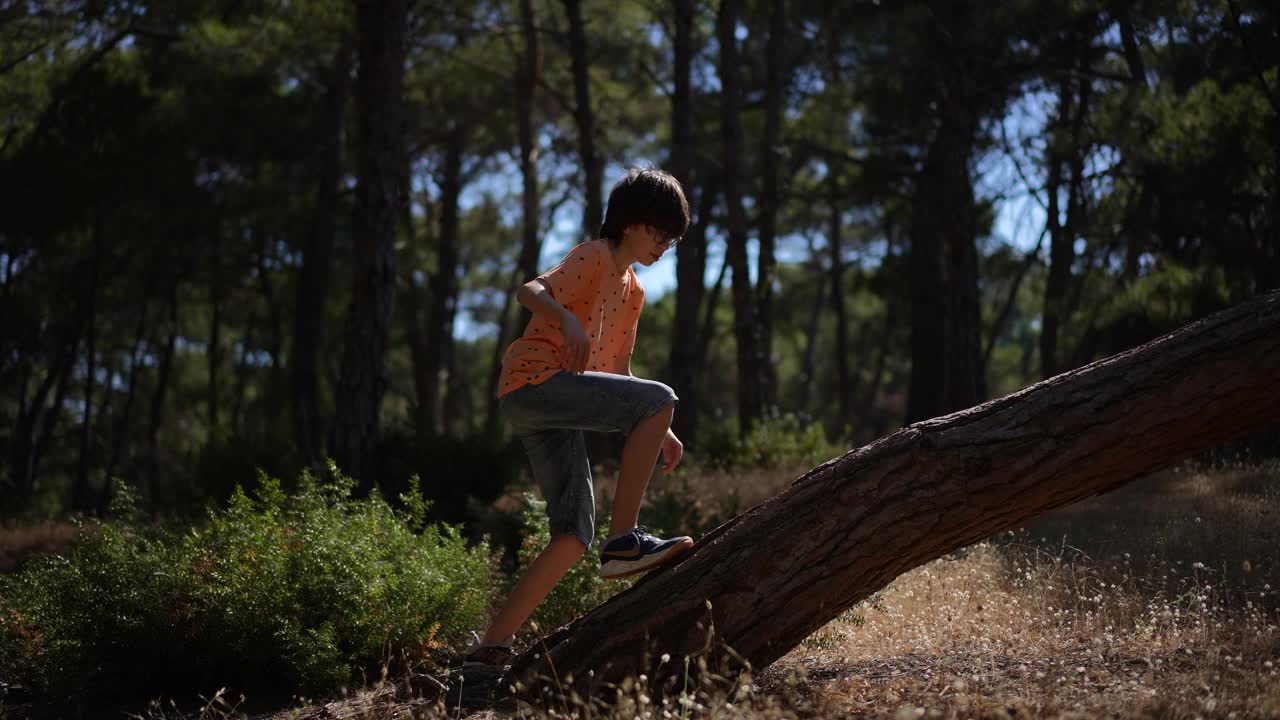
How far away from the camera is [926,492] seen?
10.9 feet

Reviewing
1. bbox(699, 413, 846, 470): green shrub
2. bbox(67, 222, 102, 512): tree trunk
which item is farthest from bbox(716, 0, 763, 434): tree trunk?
bbox(67, 222, 102, 512): tree trunk

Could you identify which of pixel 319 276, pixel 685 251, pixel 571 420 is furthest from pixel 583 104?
pixel 571 420

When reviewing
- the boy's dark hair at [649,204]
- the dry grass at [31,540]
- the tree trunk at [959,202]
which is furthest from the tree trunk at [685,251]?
the boy's dark hair at [649,204]

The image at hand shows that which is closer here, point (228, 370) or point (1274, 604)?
point (1274, 604)

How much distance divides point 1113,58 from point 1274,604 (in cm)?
1091

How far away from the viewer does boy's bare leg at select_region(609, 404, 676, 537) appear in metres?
3.43

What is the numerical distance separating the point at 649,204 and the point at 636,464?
87 centimetres

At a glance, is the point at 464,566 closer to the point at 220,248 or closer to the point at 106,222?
the point at 106,222

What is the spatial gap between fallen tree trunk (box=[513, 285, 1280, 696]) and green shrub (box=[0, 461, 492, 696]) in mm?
898

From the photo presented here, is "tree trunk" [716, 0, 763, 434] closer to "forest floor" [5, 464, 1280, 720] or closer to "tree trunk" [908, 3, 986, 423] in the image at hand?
"tree trunk" [908, 3, 986, 423]

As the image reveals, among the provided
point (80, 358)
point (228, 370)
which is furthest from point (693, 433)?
point (228, 370)

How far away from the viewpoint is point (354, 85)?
56.3ft

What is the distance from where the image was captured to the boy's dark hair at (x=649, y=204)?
3521mm

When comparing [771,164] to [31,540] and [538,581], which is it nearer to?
[31,540]
